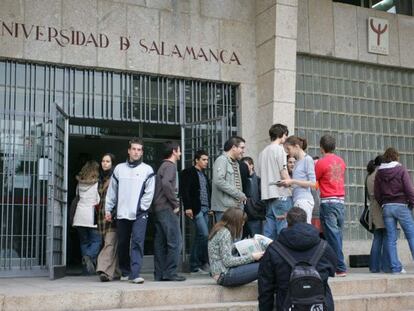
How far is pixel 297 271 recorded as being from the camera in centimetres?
520

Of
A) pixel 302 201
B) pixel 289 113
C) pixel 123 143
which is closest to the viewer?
pixel 302 201

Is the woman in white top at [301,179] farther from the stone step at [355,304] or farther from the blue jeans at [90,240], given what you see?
the blue jeans at [90,240]

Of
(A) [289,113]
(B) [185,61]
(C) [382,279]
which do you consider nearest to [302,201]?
(C) [382,279]

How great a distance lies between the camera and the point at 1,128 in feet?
30.9

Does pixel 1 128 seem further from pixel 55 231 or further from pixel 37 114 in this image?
pixel 55 231

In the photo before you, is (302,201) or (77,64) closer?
(302,201)

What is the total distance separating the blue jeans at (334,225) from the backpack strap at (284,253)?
2.92 meters

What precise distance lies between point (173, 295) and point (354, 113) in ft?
22.1

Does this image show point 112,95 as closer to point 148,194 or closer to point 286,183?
point 148,194

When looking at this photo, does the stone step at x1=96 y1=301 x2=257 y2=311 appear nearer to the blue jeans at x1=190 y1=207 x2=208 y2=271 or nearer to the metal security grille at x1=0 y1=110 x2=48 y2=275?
the blue jeans at x1=190 y1=207 x2=208 y2=271

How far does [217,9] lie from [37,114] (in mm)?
3733

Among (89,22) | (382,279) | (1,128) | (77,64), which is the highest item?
(89,22)

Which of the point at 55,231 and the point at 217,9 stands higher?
the point at 217,9

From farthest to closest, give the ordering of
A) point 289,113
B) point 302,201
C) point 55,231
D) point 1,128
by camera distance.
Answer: point 289,113
point 1,128
point 55,231
point 302,201
